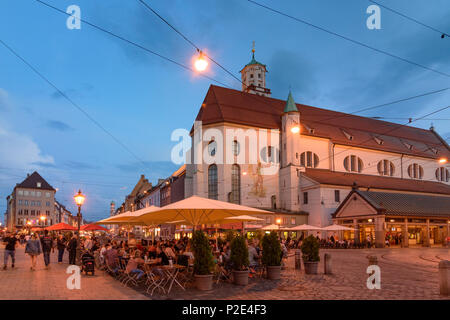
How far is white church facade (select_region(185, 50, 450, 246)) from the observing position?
4600cm

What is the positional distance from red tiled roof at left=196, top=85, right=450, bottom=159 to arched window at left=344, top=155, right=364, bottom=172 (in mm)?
2153

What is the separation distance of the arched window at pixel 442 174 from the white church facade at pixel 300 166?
5.85 m

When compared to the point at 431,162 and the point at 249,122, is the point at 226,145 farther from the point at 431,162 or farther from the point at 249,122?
the point at 431,162

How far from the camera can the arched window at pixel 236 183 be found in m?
48.6

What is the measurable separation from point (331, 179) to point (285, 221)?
807 cm

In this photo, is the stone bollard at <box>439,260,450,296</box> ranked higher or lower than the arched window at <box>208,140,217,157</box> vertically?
lower

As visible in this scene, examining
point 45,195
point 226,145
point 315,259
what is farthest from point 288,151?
point 45,195

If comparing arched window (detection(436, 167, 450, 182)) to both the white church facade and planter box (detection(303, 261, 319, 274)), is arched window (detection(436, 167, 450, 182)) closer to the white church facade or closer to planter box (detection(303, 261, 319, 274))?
→ the white church facade

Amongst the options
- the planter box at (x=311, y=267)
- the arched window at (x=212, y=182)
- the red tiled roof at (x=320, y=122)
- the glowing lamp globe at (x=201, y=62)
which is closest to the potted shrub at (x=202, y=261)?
the planter box at (x=311, y=267)

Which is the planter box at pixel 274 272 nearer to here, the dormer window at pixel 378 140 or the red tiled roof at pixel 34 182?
the dormer window at pixel 378 140

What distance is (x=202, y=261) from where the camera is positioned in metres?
11.3

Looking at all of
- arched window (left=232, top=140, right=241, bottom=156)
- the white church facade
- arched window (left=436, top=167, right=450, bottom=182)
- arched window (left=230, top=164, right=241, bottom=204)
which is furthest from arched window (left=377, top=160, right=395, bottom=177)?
arched window (left=230, top=164, right=241, bottom=204)

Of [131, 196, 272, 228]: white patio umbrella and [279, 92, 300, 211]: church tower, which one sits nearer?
[131, 196, 272, 228]: white patio umbrella

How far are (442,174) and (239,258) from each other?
65986 millimetres
